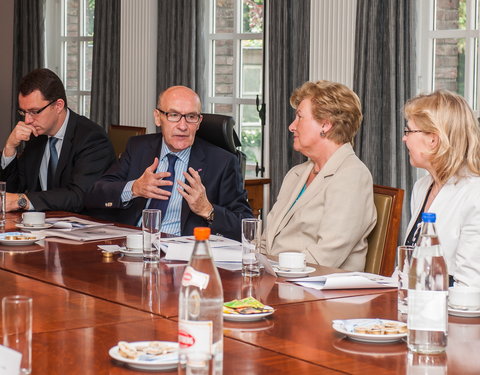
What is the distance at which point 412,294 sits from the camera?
1.72m

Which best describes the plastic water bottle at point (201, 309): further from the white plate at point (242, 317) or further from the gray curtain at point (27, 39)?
the gray curtain at point (27, 39)

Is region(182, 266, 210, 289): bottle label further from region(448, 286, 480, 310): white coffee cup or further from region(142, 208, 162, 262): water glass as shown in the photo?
region(142, 208, 162, 262): water glass

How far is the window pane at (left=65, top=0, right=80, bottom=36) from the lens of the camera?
8.50 metres

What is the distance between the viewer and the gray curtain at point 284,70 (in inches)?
226

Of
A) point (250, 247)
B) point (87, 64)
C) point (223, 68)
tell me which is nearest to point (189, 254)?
point (250, 247)

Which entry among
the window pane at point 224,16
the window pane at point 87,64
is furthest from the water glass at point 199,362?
the window pane at point 87,64

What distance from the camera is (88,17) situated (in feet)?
27.5

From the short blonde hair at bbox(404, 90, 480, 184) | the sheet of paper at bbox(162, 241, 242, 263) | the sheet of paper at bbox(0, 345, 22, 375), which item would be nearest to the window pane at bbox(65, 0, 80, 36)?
the sheet of paper at bbox(162, 241, 242, 263)

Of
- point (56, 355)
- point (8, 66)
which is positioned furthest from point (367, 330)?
point (8, 66)

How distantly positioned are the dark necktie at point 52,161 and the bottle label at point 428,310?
302 cm

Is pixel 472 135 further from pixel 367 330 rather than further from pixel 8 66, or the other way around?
pixel 8 66

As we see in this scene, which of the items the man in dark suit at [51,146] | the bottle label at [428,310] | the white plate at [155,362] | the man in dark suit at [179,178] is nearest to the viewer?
the white plate at [155,362]

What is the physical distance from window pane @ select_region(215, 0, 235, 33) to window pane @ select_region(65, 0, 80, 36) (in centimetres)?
219

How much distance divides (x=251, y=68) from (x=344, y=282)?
428 cm
